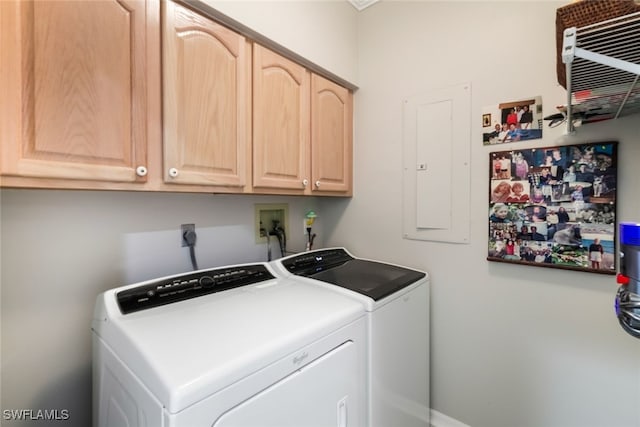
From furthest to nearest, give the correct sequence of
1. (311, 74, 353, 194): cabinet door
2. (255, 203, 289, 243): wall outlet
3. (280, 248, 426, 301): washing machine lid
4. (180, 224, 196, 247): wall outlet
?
(255, 203, 289, 243): wall outlet < (311, 74, 353, 194): cabinet door < (180, 224, 196, 247): wall outlet < (280, 248, 426, 301): washing machine lid

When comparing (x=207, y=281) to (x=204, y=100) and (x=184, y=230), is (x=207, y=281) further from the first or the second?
(x=204, y=100)

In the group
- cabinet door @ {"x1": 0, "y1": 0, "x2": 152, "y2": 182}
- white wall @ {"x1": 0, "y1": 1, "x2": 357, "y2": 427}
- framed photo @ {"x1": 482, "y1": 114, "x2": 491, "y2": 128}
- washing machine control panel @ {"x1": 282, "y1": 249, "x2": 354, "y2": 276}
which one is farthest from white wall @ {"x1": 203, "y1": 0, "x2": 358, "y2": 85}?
washing machine control panel @ {"x1": 282, "y1": 249, "x2": 354, "y2": 276}

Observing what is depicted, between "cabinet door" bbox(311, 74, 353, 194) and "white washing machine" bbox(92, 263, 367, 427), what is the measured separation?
75cm

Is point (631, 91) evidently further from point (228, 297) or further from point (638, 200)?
point (228, 297)

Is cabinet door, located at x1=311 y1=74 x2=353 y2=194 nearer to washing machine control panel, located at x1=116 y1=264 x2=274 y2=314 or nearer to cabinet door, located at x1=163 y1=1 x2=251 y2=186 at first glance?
cabinet door, located at x1=163 y1=1 x2=251 y2=186

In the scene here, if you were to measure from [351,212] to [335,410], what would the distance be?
123 centimetres

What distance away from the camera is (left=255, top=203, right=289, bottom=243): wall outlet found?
5.68 ft

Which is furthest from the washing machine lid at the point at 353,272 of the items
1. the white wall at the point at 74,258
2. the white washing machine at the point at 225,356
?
the white wall at the point at 74,258

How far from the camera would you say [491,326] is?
1466 millimetres

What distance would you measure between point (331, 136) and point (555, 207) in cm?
118


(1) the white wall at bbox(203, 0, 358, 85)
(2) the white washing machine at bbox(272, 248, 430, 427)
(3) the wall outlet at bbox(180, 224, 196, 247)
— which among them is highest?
(1) the white wall at bbox(203, 0, 358, 85)

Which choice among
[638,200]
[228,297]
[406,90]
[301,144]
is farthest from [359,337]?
[406,90]

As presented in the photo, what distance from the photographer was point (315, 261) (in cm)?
167

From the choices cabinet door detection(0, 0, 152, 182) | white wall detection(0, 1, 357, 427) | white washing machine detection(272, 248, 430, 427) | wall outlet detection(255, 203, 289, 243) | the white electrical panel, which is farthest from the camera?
wall outlet detection(255, 203, 289, 243)
